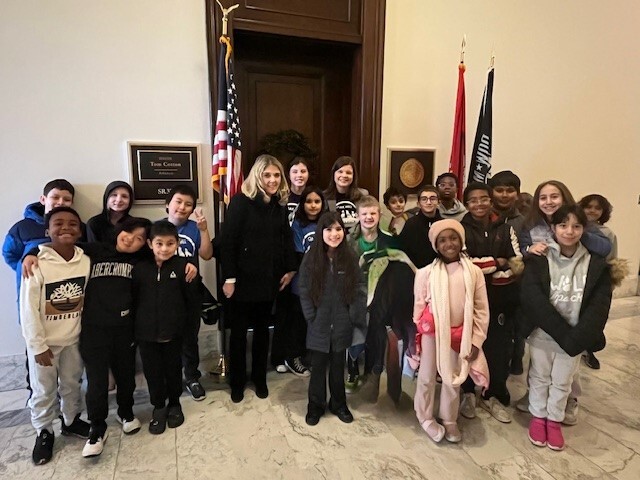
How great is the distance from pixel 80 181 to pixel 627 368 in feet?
14.0

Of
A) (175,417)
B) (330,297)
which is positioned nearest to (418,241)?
(330,297)

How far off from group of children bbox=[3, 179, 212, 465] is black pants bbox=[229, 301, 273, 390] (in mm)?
301

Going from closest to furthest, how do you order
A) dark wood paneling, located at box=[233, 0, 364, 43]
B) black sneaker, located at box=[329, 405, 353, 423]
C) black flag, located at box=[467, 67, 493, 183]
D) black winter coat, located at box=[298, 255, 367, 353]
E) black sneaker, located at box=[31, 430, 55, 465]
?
black sneaker, located at box=[31, 430, 55, 465] → black winter coat, located at box=[298, 255, 367, 353] → black sneaker, located at box=[329, 405, 353, 423] → dark wood paneling, located at box=[233, 0, 364, 43] → black flag, located at box=[467, 67, 493, 183]

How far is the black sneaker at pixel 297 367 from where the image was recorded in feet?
9.66

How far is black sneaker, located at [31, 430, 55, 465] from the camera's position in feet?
6.65

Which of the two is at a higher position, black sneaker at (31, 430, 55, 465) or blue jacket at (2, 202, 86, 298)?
blue jacket at (2, 202, 86, 298)

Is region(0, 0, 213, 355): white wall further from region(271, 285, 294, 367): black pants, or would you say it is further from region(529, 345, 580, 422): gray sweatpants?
region(529, 345, 580, 422): gray sweatpants

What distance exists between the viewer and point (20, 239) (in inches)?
97.1

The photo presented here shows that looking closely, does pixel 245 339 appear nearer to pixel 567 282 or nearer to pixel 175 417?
pixel 175 417

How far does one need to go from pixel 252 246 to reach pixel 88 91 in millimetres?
1610

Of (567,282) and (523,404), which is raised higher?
(567,282)

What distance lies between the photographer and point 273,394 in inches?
105

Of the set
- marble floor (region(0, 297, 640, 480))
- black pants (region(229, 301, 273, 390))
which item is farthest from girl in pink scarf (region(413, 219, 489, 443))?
black pants (region(229, 301, 273, 390))

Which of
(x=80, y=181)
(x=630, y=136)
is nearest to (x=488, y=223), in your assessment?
A: (x=80, y=181)
